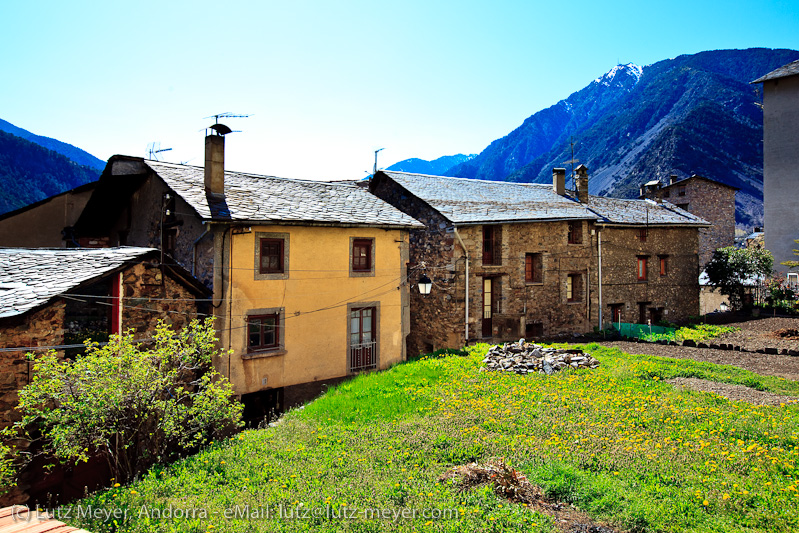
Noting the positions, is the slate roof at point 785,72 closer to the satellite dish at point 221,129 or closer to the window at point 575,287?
the window at point 575,287

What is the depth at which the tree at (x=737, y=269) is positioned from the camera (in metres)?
28.0

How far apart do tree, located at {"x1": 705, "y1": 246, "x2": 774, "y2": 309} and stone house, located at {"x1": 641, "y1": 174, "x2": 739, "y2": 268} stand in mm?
12463

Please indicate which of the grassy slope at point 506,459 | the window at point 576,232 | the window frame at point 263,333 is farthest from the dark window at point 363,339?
the window at point 576,232

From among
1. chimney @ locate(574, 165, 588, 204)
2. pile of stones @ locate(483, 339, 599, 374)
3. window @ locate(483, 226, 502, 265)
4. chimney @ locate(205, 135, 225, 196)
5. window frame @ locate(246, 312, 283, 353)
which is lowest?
pile of stones @ locate(483, 339, 599, 374)

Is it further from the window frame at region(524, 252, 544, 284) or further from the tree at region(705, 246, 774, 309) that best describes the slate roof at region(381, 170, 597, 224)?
the tree at region(705, 246, 774, 309)

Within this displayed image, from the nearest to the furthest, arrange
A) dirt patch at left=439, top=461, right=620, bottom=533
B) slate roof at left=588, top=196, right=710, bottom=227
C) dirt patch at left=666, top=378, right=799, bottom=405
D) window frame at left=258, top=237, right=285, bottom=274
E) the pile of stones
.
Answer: dirt patch at left=439, top=461, right=620, bottom=533 < dirt patch at left=666, top=378, right=799, bottom=405 < window frame at left=258, top=237, right=285, bottom=274 < the pile of stones < slate roof at left=588, top=196, right=710, bottom=227

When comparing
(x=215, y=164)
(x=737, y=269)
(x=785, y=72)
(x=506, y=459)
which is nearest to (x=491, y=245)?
(x=215, y=164)

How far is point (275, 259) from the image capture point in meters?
13.8

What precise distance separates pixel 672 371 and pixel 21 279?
15.7 m

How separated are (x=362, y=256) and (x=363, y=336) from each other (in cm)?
267

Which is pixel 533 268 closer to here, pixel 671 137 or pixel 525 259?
pixel 525 259

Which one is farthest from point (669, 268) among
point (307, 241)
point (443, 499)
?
point (443, 499)

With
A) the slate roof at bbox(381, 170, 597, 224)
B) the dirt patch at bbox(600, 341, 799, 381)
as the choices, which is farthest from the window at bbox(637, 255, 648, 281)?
the dirt patch at bbox(600, 341, 799, 381)

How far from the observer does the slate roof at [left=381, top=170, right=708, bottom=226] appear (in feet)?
66.5
